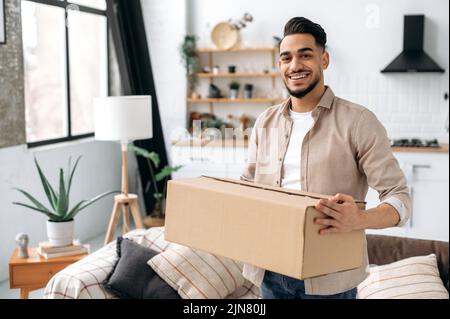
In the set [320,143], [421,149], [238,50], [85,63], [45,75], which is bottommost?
[421,149]

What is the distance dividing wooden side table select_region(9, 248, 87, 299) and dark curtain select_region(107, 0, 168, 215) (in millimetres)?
1054

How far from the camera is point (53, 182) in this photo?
4020mm

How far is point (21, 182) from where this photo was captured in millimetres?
3621

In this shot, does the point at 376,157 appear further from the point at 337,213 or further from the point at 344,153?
the point at 337,213

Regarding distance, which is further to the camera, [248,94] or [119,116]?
[248,94]

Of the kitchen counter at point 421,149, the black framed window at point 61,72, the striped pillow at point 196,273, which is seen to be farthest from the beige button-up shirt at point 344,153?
the kitchen counter at point 421,149

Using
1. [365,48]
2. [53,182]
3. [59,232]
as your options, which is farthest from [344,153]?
[365,48]

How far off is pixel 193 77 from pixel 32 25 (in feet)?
5.28

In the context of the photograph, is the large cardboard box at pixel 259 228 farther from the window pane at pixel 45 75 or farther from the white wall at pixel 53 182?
the window pane at pixel 45 75

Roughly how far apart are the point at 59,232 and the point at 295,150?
195 centimetres

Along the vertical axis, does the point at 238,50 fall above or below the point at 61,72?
above

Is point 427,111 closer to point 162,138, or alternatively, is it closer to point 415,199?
point 415,199

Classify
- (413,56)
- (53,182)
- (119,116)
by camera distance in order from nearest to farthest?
1. (119,116)
2. (53,182)
3. (413,56)

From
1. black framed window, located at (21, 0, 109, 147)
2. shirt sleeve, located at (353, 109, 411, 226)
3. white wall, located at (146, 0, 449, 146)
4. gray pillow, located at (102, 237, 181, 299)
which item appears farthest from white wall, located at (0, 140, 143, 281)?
shirt sleeve, located at (353, 109, 411, 226)
